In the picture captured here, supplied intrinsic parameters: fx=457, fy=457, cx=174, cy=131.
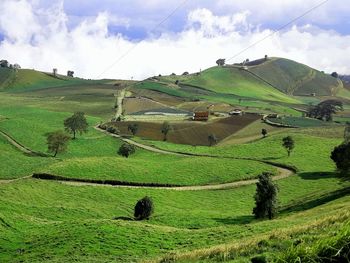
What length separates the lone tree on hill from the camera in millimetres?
64125

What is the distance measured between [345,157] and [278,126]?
3153 inches

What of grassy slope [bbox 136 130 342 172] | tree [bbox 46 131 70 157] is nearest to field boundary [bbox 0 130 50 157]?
tree [bbox 46 131 70 157]

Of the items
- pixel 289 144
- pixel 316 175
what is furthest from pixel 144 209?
pixel 289 144

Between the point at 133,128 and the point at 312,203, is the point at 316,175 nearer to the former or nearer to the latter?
the point at 312,203

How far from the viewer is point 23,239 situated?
48156mm

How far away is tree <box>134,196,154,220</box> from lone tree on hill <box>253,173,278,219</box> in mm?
15181

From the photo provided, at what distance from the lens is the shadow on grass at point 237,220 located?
6047cm

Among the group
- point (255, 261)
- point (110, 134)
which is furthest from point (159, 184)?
point (255, 261)

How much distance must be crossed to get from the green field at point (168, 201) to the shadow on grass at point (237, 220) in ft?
0.44

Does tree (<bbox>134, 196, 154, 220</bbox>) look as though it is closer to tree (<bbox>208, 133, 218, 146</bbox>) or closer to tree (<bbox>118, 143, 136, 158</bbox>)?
tree (<bbox>118, 143, 136, 158</bbox>)

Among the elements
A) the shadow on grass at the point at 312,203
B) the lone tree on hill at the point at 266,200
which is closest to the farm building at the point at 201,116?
the shadow on grass at the point at 312,203

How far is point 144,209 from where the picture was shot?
2490 inches

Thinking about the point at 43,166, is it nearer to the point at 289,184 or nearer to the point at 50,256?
the point at 289,184

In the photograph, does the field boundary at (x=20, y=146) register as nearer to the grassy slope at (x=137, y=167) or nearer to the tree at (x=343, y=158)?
the grassy slope at (x=137, y=167)
